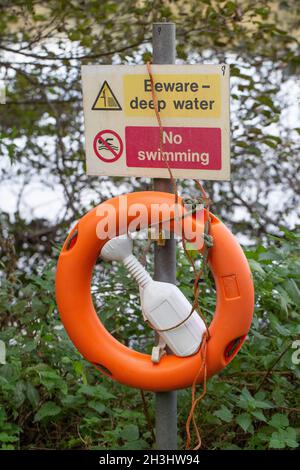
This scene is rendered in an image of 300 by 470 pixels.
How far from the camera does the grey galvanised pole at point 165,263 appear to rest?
8.17ft

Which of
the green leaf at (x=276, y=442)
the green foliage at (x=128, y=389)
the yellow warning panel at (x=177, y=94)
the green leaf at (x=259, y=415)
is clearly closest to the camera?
the yellow warning panel at (x=177, y=94)

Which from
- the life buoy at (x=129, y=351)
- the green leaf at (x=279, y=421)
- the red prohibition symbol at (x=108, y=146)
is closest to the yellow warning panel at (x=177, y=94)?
the red prohibition symbol at (x=108, y=146)

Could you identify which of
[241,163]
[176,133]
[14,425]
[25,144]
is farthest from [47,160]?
[176,133]

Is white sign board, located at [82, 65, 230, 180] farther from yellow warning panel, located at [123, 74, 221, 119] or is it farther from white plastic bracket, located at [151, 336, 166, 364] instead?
white plastic bracket, located at [151, 336, 166, 364]

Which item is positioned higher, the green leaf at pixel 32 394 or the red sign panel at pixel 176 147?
the red sign panel at pixel 176 147

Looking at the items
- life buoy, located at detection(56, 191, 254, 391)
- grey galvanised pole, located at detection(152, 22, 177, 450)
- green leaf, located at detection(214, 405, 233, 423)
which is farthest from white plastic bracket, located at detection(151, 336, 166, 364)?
green leaf, located at detection(214, 405, 233, 423)

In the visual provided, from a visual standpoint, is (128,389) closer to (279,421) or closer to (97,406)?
(97,406)

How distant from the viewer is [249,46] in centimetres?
520

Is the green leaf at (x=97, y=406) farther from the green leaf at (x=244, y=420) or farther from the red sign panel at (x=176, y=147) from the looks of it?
the red sign panel at (x=176, y=147)

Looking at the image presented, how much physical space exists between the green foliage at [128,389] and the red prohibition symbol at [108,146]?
0.78 metres

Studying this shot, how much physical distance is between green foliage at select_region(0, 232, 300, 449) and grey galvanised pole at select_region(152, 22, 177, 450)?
0.31 m
